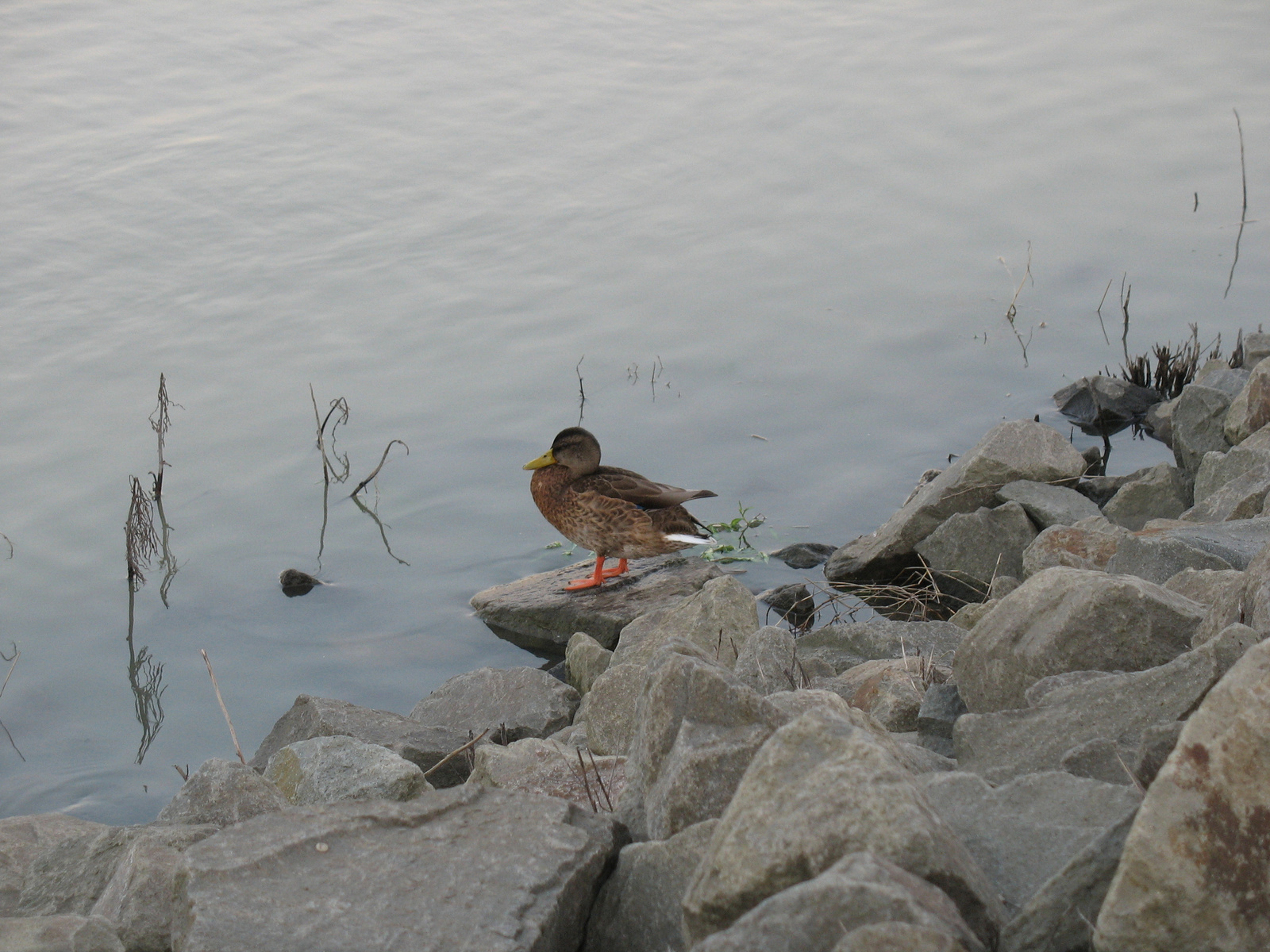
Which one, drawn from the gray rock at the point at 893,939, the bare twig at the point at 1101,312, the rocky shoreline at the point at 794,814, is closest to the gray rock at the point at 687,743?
the rocky shoreline at the point at 794,814

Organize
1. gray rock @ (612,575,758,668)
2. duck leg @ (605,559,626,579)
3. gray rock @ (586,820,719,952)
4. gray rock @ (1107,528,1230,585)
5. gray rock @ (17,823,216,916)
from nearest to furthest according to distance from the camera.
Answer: gray rock @ (586,820,719,952)
gray rock @ (17,823,216,916)
gray rock @ (1107,528,1230,585)
gray rock @ (612,575,758,668)
duck leg @ (605,559,626,579)

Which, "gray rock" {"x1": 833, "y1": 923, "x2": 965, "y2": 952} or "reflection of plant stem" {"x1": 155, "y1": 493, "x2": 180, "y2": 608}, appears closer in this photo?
"gray rock" {"x1": 833, "y1": 923, "x2": 965, "y2": 952}

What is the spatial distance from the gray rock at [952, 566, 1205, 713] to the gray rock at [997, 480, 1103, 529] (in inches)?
127

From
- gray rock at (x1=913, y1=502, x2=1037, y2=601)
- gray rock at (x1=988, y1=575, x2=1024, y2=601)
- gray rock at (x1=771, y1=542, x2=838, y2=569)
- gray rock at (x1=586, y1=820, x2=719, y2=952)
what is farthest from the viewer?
gray rock at (x1=771, y1=542, x2=838, y2=569)

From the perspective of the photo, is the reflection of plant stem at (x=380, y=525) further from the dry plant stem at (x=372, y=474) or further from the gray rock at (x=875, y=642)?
the gray rock at (x=875, y=642)

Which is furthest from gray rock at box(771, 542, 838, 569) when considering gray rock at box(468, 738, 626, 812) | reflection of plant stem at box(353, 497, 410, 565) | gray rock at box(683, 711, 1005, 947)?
gray rock at box(683, 711, 1005, 947)

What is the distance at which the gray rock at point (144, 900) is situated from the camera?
2.95m

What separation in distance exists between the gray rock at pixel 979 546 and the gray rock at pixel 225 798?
4.30 metres

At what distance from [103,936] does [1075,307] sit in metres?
10.7

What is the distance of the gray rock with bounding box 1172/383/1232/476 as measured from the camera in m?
7.98

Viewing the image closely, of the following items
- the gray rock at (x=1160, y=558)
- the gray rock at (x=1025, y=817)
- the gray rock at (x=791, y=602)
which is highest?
the gray rock at (x=1025, y=817)

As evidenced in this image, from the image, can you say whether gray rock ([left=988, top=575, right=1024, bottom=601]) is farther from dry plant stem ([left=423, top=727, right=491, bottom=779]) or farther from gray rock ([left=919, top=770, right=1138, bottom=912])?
gray rock ([left=919, top=770, right=1138, bottom=912])

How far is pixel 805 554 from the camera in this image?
8211mm

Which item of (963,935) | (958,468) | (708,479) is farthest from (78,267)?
(963,935)
